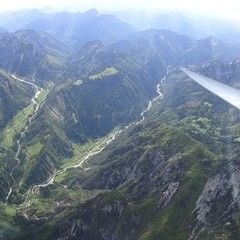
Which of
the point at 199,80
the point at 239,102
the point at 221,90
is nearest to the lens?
the point at 239,102

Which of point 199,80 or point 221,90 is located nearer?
point 221,90

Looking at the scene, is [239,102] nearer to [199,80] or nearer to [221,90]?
[221,90]

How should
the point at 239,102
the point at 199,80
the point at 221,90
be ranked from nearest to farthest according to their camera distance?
the point at 239,102, the point at 221,90, the point at 199,80

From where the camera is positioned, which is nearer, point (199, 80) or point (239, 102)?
point (239, 102)

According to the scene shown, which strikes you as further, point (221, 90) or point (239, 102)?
point (221, 90)

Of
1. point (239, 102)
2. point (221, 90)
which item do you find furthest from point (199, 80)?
point (239, 102)
